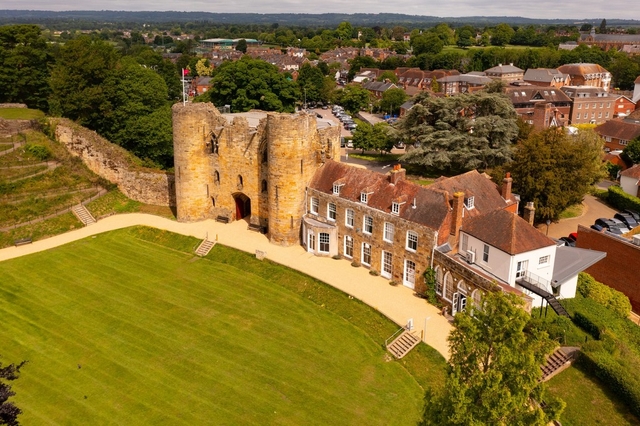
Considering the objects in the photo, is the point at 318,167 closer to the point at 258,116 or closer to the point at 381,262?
the point at 381,262

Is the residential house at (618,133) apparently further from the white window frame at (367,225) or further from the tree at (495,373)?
the tree at (495,373)

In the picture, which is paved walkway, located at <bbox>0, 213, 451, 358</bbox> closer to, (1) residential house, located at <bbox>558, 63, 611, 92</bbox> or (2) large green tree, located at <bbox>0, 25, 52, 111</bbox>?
(2) large green tree, located at <bbox>0, 25, 52, 111</bbox>

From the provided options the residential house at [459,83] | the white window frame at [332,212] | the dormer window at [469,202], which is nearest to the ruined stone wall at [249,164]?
the white window frame at [332,212]

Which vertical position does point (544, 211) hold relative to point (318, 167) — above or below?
below

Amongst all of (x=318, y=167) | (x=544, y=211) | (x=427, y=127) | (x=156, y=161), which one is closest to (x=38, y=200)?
(x=156, y=161)

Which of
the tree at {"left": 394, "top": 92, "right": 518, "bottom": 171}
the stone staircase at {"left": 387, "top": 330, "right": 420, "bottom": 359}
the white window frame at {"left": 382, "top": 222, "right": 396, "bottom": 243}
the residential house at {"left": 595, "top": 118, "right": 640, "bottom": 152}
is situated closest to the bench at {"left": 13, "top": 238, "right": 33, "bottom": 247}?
the white window frame at {"left": 382, "top": 222, "right": 396, "bottom": 243}

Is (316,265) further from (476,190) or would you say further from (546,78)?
(546,78)
